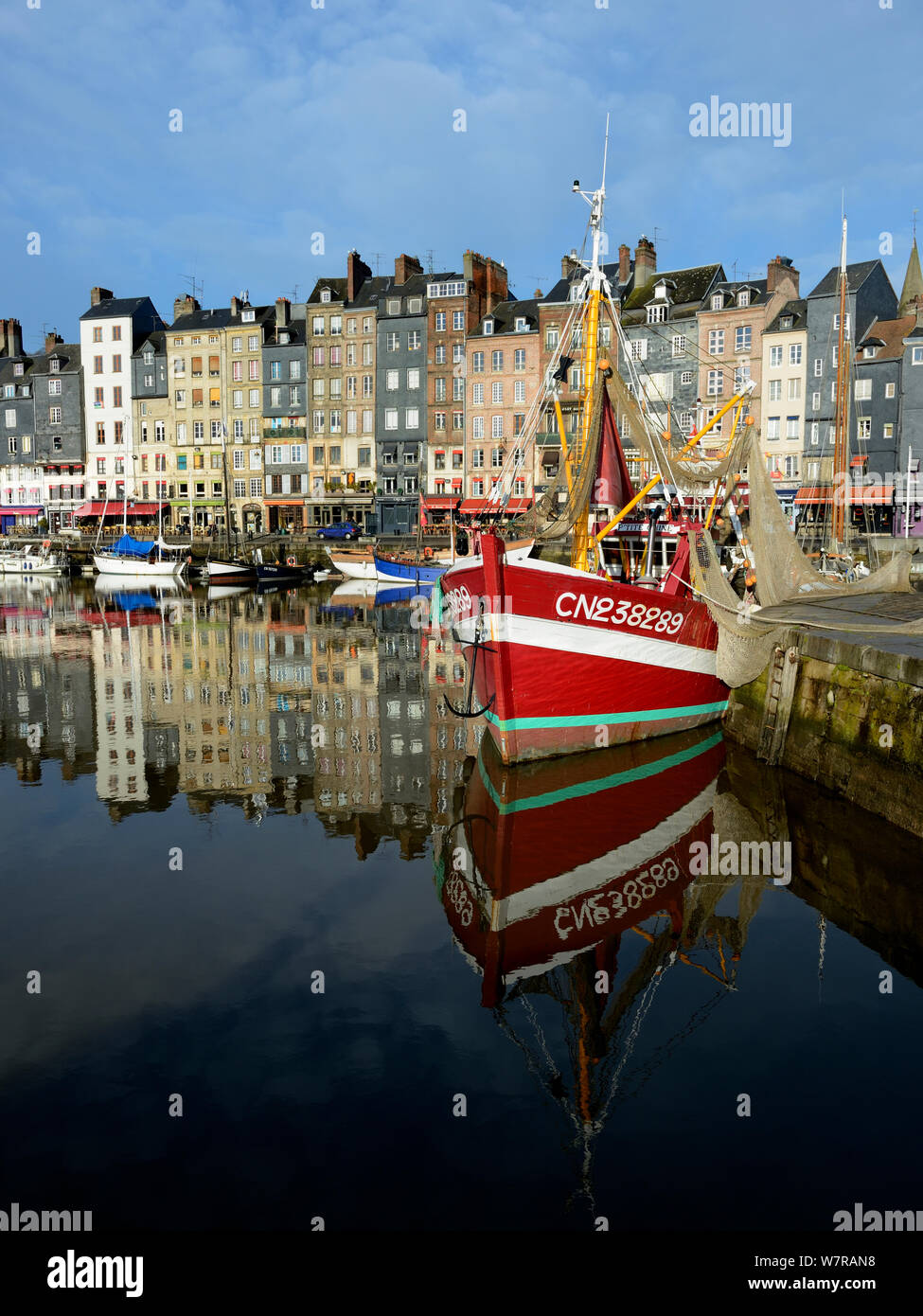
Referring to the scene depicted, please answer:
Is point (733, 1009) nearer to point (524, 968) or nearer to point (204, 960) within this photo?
point (524, 968)

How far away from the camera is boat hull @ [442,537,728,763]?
47.7ft

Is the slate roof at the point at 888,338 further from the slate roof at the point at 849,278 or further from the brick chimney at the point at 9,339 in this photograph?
the brick chimney at the point at 9,339

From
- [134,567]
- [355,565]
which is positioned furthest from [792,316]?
[134,567]

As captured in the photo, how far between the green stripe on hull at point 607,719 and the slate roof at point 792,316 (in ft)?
145

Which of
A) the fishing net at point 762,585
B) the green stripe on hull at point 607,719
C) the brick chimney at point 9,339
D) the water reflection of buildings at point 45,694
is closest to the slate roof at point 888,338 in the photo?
the fishing net at point 762,585

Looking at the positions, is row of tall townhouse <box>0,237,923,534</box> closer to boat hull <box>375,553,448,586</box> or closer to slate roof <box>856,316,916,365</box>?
slate roof <box>856,316,916,365</box>

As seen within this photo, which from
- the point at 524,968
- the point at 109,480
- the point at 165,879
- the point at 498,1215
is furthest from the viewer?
the point at 109,480

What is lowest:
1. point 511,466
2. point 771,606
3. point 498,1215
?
point 498,1215

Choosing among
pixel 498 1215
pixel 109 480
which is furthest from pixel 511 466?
pixel 109 480

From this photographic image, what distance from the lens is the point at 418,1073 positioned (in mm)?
7234

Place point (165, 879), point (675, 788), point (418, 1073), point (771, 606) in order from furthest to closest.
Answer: point (771, 606) < point (675, 788) < point (165, 879) < point (418, 1073)

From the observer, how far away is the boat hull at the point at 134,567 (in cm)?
6189

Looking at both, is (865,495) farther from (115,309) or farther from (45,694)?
(115,309)

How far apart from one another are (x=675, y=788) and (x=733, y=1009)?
6361mm
